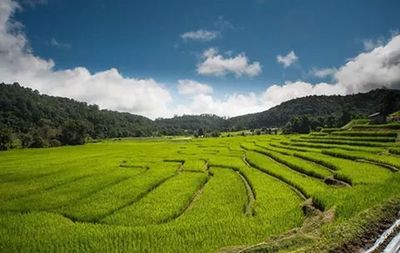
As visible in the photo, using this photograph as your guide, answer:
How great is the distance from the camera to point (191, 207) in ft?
50.1

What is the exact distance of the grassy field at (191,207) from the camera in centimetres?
1057

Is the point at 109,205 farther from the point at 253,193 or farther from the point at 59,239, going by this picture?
the point at 253,193

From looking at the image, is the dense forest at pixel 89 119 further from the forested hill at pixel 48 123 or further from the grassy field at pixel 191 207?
the grassy field at pixel 191 207

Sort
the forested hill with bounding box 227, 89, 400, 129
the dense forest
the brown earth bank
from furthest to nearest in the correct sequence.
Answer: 1. the forested hill with bounding box 227, 89, 400, 129
2. the dense forest
3. the brown earth bank

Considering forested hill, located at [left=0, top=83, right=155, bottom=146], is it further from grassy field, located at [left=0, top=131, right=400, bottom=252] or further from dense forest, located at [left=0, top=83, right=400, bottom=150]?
grassy field, located at [left=0, top=131, right=400, bottom=252]

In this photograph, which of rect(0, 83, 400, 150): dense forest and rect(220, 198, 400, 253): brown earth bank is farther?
rect(0, 83, 400, 150): dense forest

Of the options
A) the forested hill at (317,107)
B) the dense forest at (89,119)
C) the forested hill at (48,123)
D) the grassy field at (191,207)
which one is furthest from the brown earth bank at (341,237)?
the forested hill at (317,107)

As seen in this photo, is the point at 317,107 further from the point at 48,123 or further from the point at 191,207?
the point at 191,207

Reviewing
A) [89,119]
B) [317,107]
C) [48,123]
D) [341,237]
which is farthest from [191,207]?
[317,107]

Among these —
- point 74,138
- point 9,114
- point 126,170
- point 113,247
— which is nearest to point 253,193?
point 113,247

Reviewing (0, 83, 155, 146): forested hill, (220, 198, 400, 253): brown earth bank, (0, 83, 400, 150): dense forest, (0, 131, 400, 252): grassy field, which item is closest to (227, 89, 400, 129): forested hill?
(0, 83, 400, 150): dense forest

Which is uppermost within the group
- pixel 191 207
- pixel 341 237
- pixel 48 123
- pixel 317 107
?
pixel 317 107

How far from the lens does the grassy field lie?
10570 millimetres

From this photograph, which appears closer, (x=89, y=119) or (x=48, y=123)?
(x=48, y=123)
